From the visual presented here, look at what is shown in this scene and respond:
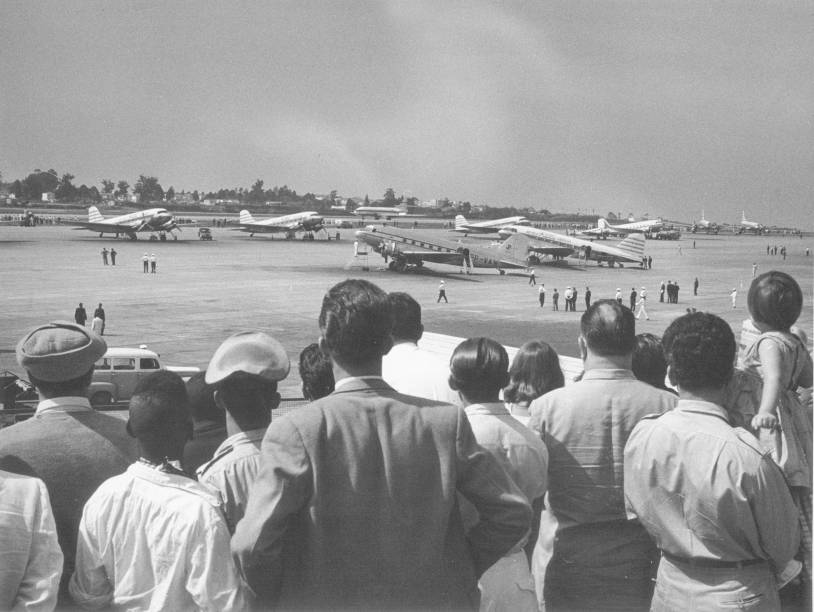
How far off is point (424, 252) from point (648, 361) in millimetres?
38061

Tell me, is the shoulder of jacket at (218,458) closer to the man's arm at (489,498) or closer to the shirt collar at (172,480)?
the shirt collar at (172,480)

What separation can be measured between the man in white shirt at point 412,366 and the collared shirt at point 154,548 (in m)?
1.43

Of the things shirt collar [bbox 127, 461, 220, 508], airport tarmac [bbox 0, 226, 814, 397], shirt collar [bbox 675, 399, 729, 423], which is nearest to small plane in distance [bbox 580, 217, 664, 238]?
airport tarmac [bbox 0, 226, 814, 397]

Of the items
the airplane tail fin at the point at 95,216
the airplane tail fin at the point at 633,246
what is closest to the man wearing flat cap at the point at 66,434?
the airplane tail fin at the point at 633,246

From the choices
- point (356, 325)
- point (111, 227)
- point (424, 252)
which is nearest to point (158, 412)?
point (356, 325)

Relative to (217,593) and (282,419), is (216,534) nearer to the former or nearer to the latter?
(217,593)

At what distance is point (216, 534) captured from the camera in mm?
2344

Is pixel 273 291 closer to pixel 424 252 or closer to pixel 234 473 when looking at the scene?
pixel 424 252

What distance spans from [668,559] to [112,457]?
1.98 metres

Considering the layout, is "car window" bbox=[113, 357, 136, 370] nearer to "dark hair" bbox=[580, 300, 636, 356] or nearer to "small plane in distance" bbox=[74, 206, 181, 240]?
"dark hair" bbox=[580, 300, 636, 356]

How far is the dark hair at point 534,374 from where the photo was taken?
3928 millimetres

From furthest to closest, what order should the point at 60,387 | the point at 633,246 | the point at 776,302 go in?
the point at 633,246 < the point at 776,302 < the point at 60,387

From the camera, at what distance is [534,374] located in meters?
3.94

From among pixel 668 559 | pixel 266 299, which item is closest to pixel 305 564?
pixel 668 559
